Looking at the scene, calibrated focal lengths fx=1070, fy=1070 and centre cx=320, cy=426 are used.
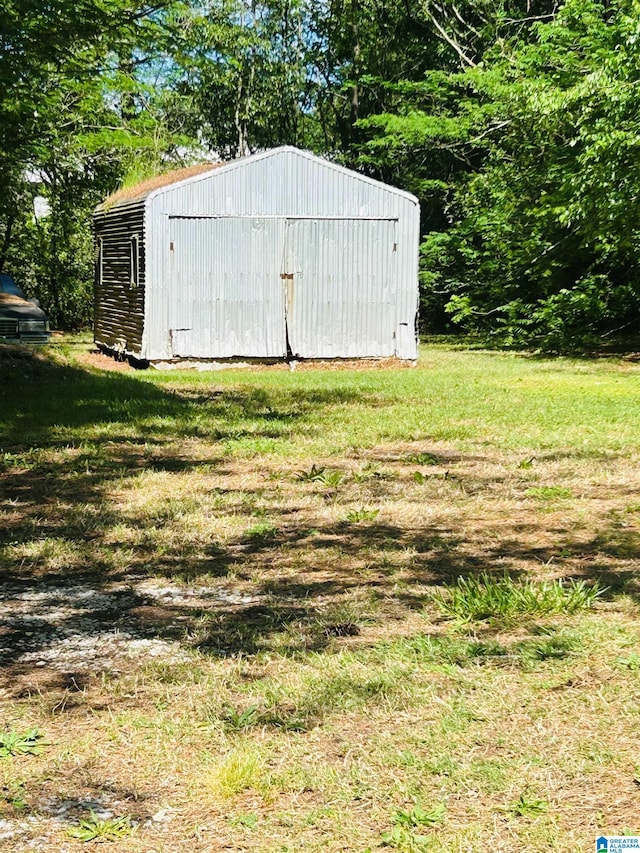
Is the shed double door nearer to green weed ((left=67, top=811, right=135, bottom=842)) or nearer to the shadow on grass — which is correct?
the shadow on grass

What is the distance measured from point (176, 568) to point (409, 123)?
2992cm

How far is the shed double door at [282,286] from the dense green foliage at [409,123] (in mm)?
3764

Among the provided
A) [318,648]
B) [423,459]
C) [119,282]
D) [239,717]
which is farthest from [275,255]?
[239,717]

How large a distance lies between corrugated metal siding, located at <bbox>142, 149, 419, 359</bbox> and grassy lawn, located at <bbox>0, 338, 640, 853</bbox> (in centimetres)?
1095

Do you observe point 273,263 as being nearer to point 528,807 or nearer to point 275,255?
point 275,255

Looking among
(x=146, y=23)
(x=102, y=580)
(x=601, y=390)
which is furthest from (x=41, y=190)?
(x=102, y=580)

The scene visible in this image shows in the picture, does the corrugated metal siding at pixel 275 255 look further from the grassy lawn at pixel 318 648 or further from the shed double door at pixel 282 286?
the grassy lawn at pixel 318 648

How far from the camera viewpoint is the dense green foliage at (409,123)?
59.0 ft

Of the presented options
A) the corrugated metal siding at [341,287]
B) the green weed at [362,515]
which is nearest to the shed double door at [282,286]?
the corrugated metal siding at [341,287]

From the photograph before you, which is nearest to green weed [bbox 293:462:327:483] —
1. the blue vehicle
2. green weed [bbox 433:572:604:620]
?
green weed [bbox 433:572:604:620]

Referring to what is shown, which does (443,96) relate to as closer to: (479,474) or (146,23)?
(146,23)

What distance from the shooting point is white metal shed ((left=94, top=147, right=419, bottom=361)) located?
21078 mm

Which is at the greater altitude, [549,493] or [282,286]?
[282,286]

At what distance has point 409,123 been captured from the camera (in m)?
33.9
